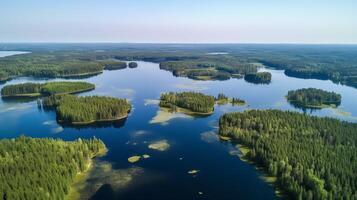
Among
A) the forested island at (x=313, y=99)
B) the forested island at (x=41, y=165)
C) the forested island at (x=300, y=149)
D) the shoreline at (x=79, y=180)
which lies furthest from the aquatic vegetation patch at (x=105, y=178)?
the forested island at (x=313, y=99)

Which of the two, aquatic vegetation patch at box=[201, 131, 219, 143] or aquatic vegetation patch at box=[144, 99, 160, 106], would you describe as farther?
aquatic vegetation patch at box=[144, 99, 160, 106]

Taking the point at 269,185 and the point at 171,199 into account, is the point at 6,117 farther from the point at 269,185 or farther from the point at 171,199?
the point at 269,185

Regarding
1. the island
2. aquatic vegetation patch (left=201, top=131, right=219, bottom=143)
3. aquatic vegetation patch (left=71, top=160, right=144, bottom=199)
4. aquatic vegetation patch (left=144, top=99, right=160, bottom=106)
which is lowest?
aquatic vegetation patch (left=71, top=160, right=144, bottom=199)

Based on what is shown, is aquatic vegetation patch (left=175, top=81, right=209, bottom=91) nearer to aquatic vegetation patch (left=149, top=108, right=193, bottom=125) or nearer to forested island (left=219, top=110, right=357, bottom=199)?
aquatic vegetation patch (left=149, top=108, right=193, bottom=125)

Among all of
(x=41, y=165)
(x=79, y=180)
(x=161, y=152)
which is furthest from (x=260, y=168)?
(x=41, y=165)

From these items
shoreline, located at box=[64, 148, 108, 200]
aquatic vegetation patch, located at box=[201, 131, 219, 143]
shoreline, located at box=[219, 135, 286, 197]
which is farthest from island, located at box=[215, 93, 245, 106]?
shoreline, located at box=[64, 148, 108, 200]
